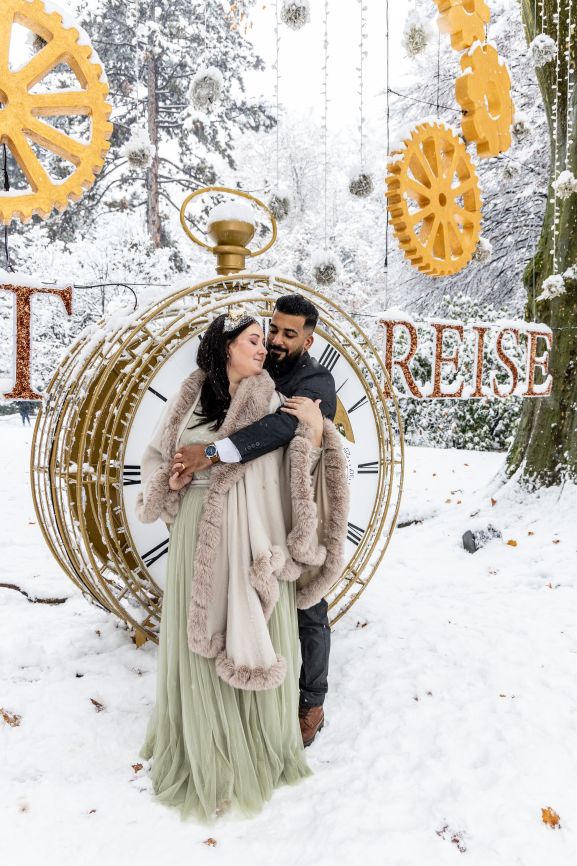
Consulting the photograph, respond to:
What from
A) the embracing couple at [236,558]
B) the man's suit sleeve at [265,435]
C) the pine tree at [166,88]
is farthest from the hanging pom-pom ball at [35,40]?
the pine tree at [166,88]

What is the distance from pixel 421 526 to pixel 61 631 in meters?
3.28

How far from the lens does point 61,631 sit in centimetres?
336

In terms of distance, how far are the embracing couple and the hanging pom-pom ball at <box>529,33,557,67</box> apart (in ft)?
10.7

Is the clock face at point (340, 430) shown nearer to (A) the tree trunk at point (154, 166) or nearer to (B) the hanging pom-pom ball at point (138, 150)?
(B) the hanging pom-pom ball at point (138, 150)

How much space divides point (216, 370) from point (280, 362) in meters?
0.33

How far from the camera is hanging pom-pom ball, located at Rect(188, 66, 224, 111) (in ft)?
11.0

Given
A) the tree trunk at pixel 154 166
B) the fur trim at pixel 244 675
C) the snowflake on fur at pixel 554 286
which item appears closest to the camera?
the fur trim at pixel 244 675

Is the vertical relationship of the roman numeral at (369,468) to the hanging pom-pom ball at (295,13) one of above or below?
below

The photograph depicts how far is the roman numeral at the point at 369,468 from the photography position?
135 inches

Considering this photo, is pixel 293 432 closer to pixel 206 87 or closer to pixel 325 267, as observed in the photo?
pixel 325 267

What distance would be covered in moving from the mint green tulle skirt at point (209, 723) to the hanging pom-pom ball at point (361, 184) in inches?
94.9

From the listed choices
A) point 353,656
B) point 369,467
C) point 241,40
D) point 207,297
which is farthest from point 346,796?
point 241,40

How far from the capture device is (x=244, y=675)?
217cm

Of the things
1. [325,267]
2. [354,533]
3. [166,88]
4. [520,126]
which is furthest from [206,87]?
[166,88]
